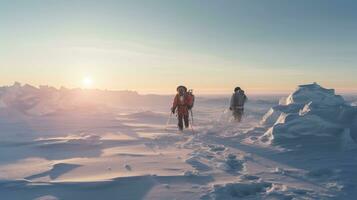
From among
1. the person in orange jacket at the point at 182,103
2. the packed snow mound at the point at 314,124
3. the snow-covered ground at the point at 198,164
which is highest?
the person in orange jacket at the point at 182,103

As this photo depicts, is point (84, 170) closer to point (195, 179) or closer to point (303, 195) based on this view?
point (195, 179)

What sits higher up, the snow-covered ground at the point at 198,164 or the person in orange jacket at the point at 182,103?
the person in orange jacket at the point at 182,103

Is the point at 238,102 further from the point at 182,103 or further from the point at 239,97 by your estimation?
the point at 182,103

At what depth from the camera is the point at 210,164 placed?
818 cm

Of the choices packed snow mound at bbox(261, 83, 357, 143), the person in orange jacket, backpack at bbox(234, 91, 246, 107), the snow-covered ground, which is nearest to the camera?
the snow-covered ground

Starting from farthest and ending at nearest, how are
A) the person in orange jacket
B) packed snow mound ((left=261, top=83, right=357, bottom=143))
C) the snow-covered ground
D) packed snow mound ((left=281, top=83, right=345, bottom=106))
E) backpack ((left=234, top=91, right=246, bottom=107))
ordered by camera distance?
backpack ((left=234, top=91, right=246, bottom=107)) → packed snow mound ((left=281, top=83, right=345, bottom=106)) → the person in orange jacket → packed snow mound ((left=261, top=83, right=357, bottom=143)) → the snow-covered ground

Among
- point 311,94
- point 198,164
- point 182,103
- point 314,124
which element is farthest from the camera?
point 311,94

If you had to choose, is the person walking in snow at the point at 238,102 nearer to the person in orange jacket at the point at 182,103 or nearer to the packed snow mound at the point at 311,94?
the packed snow mound at the point at 311,94

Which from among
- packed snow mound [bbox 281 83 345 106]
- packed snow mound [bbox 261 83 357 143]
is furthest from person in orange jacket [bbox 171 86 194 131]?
packed snow mound [bbox 281 83 345 106]

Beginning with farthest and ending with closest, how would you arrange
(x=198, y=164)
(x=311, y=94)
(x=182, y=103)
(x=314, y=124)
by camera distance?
(x=311, y=94), (x=182, y=103), (x=314, y=124), (x=198, y=164)

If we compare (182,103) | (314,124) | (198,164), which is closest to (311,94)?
(182,103)

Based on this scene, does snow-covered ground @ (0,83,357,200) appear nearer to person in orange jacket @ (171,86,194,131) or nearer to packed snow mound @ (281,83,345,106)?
person in orange jacket @ (171,86,194,131)

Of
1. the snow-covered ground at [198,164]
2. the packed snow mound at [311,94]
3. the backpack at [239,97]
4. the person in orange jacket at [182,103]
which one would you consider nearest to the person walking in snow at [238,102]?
the backpack at [239,97]

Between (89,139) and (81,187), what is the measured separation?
601 centimetres
